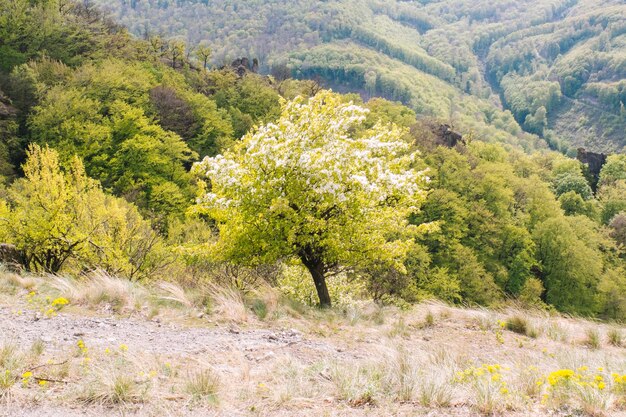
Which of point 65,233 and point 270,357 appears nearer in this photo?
point 270,357

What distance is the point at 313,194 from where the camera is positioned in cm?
1042

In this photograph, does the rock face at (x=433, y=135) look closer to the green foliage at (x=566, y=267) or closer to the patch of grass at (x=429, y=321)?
the green foliage at (x=566, y=267)

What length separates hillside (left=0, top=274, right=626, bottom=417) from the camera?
450 centimetres

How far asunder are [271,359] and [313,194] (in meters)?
4.88

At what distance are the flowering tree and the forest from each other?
0.05 meters

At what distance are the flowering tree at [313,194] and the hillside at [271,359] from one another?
1675mm

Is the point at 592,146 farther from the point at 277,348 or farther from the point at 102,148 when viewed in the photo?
the point at 277,348

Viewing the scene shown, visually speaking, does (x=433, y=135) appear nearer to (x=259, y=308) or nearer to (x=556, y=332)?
(x=556, y=332)

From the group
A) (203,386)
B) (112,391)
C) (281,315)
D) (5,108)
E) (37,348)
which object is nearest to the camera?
(112,391)

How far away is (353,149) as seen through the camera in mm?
10766

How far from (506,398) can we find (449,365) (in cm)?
146

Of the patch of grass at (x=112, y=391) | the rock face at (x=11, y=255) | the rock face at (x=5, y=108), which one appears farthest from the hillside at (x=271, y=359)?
the rock face at (x=5, y=108)

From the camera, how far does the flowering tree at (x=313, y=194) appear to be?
33.8ft

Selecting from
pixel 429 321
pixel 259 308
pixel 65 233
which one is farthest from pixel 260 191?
pixel 65 233
